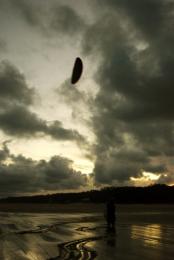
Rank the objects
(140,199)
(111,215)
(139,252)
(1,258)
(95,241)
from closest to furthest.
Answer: (1,258)
(139,252)
(95,241)
(111,215)
(140,199)

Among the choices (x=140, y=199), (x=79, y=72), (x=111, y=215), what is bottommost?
(x=111, y=215)

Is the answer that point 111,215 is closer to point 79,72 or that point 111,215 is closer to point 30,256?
point 30,256

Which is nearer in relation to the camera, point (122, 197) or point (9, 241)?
point (9, 241)

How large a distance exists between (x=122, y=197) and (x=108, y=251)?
579 feet

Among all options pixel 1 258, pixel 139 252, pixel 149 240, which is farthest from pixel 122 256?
pixel 149 240

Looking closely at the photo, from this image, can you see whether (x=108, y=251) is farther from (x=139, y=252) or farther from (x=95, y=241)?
(x=95, y=241)

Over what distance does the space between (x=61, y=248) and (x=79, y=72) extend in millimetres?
9021

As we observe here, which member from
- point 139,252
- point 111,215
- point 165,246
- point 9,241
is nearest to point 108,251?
point 139,252

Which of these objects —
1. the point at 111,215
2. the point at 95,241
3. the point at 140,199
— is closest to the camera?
the point at 95,241

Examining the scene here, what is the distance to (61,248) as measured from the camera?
18.1 meters

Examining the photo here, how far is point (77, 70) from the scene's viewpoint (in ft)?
39.4

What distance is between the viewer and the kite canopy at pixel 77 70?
1179 centimetres

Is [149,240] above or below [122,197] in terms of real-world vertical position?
below

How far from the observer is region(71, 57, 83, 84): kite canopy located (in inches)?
464
